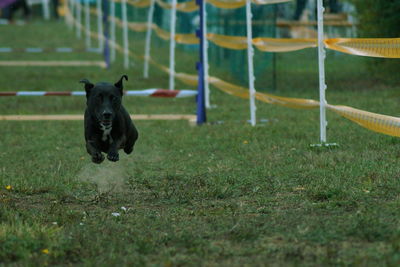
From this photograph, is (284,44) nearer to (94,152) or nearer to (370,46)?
(370,46)

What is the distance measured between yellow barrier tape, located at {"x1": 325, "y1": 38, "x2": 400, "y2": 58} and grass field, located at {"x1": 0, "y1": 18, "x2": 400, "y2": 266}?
0.98 meters

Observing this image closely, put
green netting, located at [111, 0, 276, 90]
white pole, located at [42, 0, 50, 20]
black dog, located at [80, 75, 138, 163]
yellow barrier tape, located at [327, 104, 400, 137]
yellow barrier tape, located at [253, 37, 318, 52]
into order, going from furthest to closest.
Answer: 1. white pole, located at [42, 0, 50, 20]
2. green netting, located at [111, 0, 276, 90]
3. yellow barrier tape, located at [253, 37, 318, 52]
4. yellow barrier tape, located at [327, 104, 400, 137]
5. black dog, located at [80, 75, 138, 163]

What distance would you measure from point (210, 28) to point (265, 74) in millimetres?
2984

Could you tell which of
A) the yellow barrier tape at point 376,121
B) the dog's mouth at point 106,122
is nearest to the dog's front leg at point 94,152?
the dog's mouth at point 106,122

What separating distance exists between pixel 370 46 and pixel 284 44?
2.01 meters

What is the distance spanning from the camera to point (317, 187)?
21.1 feet

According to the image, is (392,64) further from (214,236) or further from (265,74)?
(214,236)

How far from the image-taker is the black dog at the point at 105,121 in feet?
21.0

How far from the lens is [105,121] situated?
631 cm

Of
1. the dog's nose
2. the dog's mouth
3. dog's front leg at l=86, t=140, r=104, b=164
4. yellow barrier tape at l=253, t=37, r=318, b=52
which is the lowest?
dog's front leg at l=86, t=140, r=104, b=164

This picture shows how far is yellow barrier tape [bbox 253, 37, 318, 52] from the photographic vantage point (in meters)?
9.06

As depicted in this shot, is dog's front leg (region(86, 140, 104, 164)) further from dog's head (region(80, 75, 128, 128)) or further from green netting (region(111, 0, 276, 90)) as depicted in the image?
green netting (region(111, 0, 276, 90))

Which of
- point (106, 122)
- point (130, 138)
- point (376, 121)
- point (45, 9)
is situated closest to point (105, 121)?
point (106, 122)

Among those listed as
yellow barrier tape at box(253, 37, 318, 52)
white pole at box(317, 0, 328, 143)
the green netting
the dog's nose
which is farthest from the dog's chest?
the green netting
